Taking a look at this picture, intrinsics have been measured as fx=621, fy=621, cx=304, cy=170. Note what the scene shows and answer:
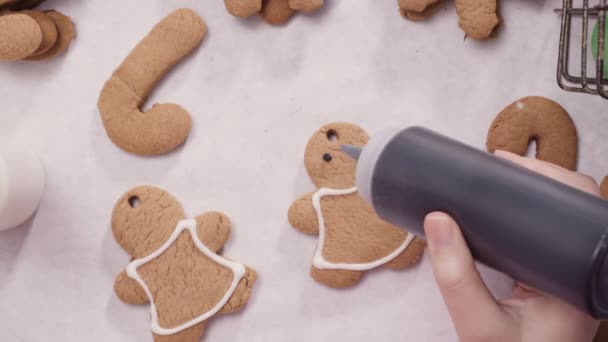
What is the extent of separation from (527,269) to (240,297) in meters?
0.46

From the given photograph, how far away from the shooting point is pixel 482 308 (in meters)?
0.59

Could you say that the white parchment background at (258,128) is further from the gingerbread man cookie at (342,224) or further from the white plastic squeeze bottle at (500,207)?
the white plastic squeeze bottle at (500,207)

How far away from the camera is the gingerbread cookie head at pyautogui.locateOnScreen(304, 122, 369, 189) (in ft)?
2.86

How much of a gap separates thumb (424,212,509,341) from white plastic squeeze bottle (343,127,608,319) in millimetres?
12

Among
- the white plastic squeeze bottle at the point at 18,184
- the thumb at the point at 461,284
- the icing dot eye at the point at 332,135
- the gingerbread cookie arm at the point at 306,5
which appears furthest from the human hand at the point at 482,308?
the white plastic squeeze bottle at the point at 18,184

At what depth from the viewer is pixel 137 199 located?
3.01ft

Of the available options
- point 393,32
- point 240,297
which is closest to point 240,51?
point 393,32

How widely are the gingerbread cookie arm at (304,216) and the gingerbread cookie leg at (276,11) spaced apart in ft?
0.86

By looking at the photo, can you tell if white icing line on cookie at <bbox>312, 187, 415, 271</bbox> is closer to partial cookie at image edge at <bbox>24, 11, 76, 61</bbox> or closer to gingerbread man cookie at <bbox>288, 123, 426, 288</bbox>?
gingerbread man cookie at <bbox>288, 123, 426, 288</bbox>

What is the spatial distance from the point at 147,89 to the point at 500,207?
1.89 ft

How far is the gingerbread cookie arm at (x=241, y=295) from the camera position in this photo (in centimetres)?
88

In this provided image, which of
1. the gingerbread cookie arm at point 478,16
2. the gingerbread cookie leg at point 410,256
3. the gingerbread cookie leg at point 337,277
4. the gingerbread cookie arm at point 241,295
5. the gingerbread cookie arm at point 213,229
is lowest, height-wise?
the gingerbread cookie arm at point 241,295

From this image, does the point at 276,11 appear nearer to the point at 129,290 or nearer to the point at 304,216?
the point at 304,216

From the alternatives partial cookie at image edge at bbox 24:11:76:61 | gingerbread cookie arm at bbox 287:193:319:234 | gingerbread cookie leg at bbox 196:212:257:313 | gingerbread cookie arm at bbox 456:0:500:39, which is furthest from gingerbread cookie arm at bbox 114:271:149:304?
gingerbread cookie arm at bbox 456:0:500:39
